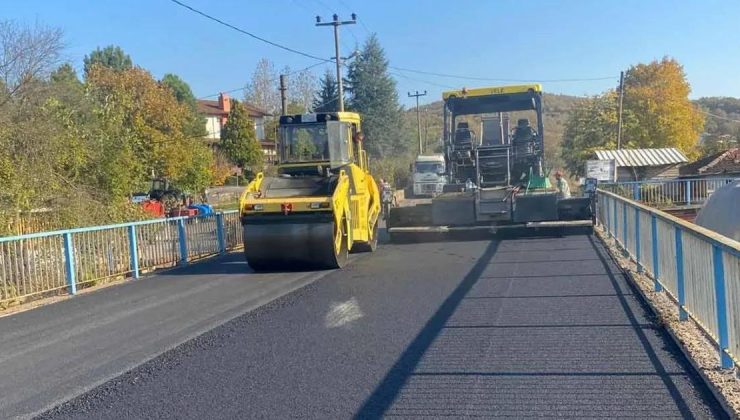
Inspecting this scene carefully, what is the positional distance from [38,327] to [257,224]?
4.56 metres

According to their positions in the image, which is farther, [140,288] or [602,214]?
[602,214]

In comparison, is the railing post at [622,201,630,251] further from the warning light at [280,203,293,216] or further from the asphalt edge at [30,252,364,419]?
the warning light at [280,203,293,216]

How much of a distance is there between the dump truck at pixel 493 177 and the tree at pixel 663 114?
45.1 metres

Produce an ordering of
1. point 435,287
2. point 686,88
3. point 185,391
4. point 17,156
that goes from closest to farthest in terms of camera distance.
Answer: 1. point 185,391
2. point 435,287
3. point 17,156
4. point 686,88

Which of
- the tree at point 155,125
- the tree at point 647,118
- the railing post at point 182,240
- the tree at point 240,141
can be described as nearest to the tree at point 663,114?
the tree at point 647,118

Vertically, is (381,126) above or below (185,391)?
above

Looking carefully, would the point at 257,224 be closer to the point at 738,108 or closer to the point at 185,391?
the point at 185,391

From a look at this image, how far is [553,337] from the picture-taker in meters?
6.98

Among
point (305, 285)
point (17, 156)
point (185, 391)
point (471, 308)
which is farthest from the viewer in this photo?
point (17, 156)

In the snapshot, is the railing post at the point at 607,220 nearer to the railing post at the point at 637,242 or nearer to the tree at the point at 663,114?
the railing post at the point at 637,242

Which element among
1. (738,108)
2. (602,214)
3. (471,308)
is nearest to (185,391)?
(471,308)

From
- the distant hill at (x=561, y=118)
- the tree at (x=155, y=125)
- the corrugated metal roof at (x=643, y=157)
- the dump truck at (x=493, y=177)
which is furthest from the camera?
the distant hill at (x=561, y=118)

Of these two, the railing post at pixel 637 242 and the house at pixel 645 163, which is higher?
the house at pixel 645 163

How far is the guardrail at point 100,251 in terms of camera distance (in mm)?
11031
